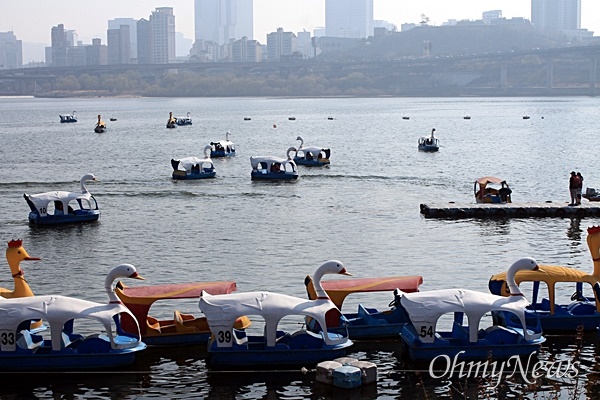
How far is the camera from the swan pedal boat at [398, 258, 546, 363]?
2612cm

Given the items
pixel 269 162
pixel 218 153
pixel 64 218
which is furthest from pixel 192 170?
pixel 64 218

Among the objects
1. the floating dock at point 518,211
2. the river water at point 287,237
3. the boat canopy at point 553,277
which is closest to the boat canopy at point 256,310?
the river water at point 287,237

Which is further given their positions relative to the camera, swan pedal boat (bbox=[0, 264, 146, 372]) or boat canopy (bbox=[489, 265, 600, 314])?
boat canopy (bbox=[489, 265, 600, 314])

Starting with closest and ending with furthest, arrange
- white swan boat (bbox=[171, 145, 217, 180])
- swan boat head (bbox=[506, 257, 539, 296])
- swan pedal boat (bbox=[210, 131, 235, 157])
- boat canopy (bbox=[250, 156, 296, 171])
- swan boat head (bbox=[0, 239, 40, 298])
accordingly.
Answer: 1. swan boat head (bbox=[506, 257, 539, 296])
2. swan boat head (bbox=[0, 239, 40, 298])
3. boat canopy (bbox=[250, 156, 296, 171])
4. white swan boat (bbox=[171, 145, 217, 180])
5. swan pedal boat (bbox=[210, 131, 235, 157])

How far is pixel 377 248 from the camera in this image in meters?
45.1

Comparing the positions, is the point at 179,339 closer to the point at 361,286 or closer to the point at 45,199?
the point at 361,286

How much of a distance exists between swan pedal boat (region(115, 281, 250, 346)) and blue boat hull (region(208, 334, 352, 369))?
1.63m

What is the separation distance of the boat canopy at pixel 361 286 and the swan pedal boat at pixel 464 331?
2.30 metres

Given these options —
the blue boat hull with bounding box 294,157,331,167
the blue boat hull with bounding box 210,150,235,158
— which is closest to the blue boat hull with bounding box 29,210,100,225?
the blue boat hull with bounding box 294,157,331,167

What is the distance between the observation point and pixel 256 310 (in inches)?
1010

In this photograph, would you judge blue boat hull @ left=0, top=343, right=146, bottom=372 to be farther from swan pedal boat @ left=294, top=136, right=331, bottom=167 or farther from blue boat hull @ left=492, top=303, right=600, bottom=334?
swan pedal boat @ left=294, top=136, right=331, bottom=167

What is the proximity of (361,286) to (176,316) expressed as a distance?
5.45m

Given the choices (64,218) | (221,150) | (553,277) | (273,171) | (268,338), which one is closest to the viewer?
(268,338)

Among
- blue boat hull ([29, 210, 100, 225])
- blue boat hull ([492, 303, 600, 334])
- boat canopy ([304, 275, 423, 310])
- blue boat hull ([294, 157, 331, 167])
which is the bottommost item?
blue boat hull ([492, 303, 600, 334])
